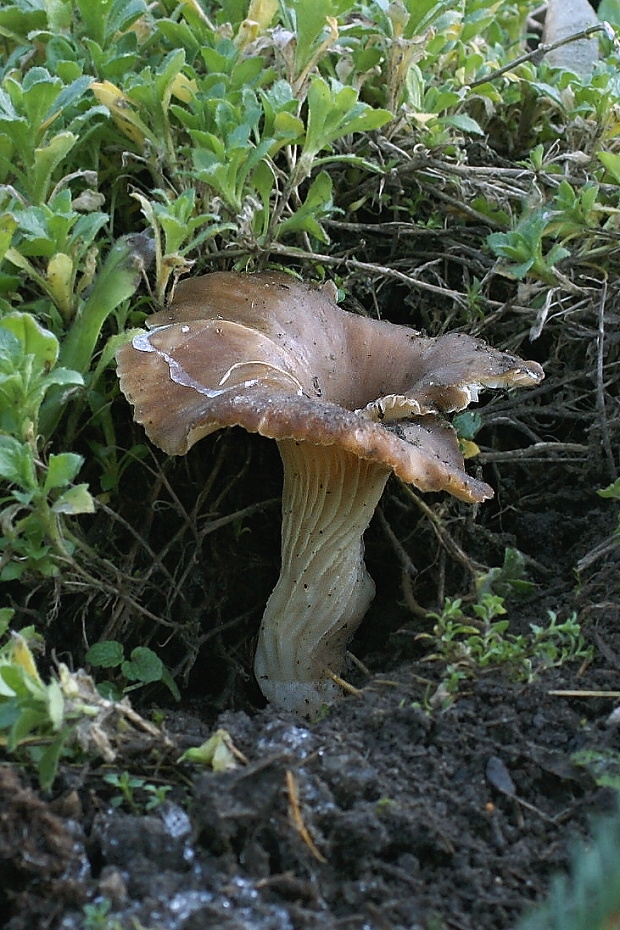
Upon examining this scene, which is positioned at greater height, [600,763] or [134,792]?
[600,763]

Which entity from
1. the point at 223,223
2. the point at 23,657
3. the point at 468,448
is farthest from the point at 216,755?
the point at 223,223

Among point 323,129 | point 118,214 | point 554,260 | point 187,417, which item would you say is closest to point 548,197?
point 554,260

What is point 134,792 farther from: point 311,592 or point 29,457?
point 311,592

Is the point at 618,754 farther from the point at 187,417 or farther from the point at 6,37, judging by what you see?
the point at 6,37

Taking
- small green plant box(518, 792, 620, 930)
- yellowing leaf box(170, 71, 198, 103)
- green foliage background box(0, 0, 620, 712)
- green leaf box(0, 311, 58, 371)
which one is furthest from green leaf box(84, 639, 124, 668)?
yellowing leaf box(170, 71, 198, 103)

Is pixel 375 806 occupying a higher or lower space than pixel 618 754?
lower

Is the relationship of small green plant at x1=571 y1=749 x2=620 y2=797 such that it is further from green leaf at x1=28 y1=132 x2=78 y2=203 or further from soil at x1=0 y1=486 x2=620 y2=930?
green leaf at x1=28 y1=132 x2=78 y2=203

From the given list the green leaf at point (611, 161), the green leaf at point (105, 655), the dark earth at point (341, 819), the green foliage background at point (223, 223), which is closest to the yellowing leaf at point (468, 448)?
the green foliage background at point (223, 223)

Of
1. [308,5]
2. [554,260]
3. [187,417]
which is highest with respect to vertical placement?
[308,5]
